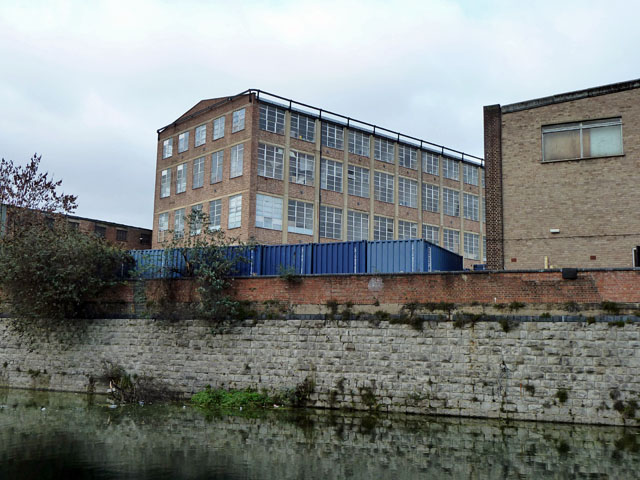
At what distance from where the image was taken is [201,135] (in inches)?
1699

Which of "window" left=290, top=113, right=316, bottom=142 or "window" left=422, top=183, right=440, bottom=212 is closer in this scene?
"window" left=290, top=113, right=316, bottom=142

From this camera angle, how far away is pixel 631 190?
20141mm

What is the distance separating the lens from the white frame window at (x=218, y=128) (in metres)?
41.3

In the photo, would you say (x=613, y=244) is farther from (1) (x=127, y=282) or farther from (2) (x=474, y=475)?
(1) (x=127, y=282)

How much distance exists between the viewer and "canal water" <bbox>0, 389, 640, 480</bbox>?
11.1m

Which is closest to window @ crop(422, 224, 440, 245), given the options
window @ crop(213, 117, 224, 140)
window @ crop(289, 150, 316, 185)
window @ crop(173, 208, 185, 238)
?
window @ crop(289, 150, 316, 185)

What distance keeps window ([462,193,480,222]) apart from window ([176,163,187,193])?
2449cm

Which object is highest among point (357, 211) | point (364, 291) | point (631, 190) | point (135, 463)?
point (357, 211)

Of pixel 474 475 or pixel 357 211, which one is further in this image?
pixel 357 211

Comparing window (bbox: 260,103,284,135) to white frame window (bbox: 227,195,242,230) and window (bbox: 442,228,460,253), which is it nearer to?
white frame window (bbox: 227,195,242,230)

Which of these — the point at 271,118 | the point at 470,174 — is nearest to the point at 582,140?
the point at 271,118

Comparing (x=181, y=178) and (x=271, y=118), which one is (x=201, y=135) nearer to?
(x=181, y=178)

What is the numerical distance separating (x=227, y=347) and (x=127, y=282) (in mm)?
5235

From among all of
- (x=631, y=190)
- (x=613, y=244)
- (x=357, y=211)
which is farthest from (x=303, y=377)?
(x=357, y=211)
